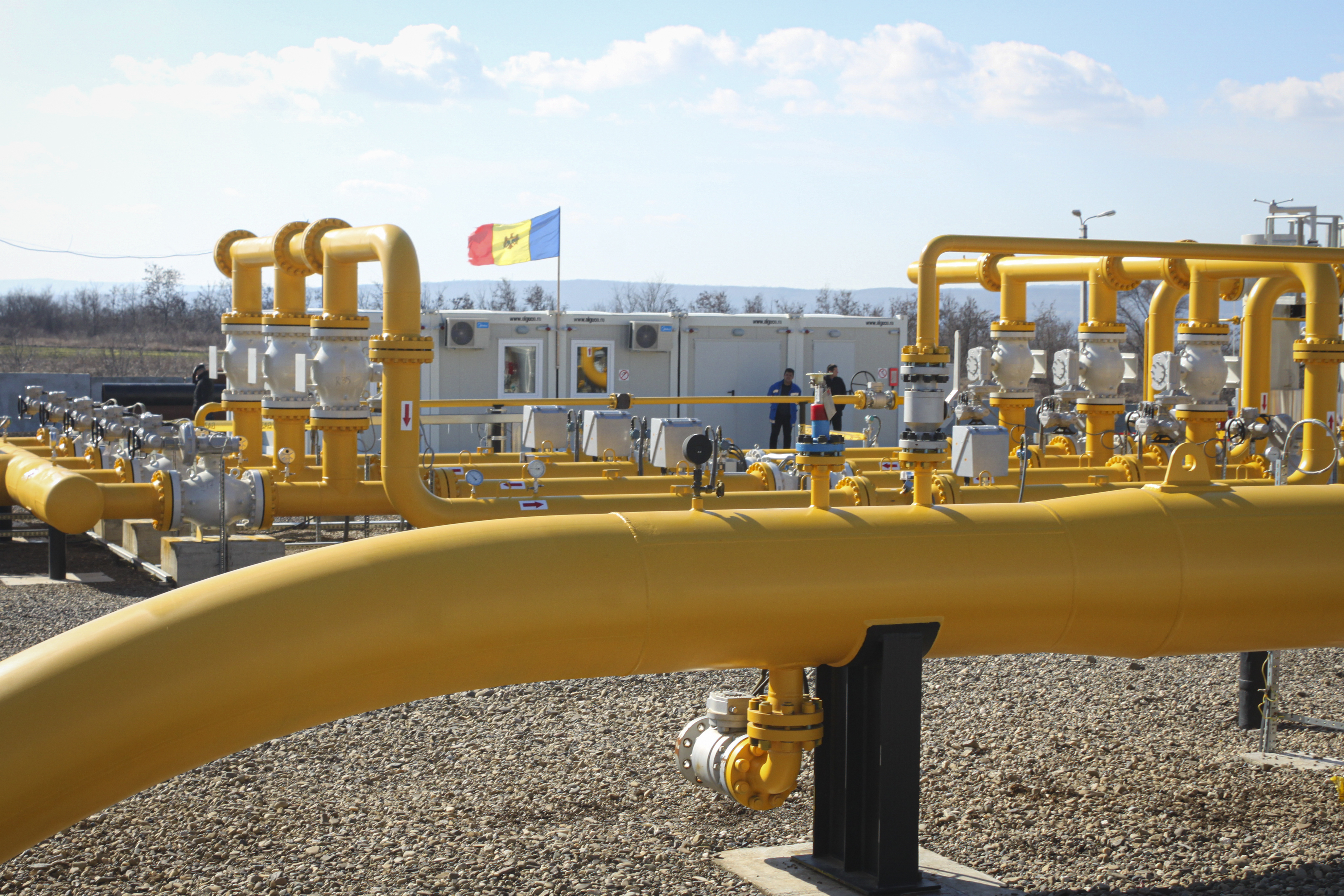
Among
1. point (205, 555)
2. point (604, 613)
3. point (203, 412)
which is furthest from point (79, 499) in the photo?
point (604, 613)

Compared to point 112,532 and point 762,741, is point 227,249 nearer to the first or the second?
point 112,532

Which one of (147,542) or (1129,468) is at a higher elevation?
(1129,468)

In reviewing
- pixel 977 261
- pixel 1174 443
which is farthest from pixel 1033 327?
pixel 1174 443

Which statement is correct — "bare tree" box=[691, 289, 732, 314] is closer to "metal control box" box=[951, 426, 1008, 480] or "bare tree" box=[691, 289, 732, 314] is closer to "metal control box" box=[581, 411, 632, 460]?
"metal control box" box=[581, 411, 632, 460]

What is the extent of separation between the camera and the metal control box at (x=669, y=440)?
36.1 feet

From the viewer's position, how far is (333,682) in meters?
3.63

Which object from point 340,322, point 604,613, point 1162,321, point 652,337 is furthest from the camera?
point 652,337

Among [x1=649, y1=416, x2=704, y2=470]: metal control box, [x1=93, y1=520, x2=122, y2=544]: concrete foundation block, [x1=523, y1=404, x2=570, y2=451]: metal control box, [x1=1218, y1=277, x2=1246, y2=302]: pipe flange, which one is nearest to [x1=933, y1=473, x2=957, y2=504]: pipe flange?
[x1=649, y1=416, x2=704, y2=470]: metal control box

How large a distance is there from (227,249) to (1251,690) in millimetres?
10497

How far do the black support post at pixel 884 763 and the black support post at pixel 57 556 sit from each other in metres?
8.42

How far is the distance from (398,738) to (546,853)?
1644 millimetres

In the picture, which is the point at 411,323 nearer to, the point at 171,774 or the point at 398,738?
the point at 398,738

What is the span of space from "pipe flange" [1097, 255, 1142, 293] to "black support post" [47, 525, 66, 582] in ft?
31.7

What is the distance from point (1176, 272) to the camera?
12.3 m
